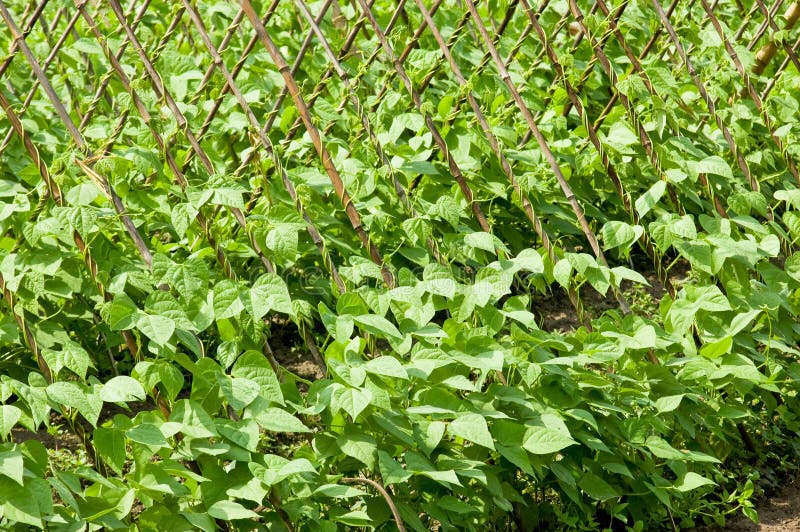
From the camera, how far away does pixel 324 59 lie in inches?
168

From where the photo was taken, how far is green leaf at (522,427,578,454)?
242 centimetres

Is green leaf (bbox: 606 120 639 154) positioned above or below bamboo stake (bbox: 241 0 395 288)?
above

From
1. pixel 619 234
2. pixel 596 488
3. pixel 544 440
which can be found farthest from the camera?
pixel 619 234

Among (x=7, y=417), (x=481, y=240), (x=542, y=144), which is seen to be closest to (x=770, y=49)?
(x=542, y=144)

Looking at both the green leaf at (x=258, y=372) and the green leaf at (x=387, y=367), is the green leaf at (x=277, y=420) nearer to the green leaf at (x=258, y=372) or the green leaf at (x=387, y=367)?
the green leaf at (x=258, y=372)

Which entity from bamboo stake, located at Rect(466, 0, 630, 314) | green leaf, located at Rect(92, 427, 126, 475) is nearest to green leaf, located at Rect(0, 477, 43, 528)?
green leaf, located at Rect(92, 427, 126, 475)

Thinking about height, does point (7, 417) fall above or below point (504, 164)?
below

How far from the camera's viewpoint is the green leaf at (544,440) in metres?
2.42

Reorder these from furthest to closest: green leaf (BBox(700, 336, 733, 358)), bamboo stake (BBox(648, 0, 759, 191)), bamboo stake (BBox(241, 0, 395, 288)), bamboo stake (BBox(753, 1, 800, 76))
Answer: bamboo stake (BBox(753, 1, 800, 76)) < bamboo stake (BBox(648, 0, 759, 191)) < green leaf (BBox(700, 336, 733, 358)) < bamboo stake (BBox(241, 0, 395, 288))

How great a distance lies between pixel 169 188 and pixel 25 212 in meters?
0.52

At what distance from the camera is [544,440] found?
244 cm

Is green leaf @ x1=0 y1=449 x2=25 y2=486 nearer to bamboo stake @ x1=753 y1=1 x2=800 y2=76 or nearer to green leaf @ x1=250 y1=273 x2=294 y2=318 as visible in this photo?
green leaf @ x1=250 y1=273 x2=294 y2=318

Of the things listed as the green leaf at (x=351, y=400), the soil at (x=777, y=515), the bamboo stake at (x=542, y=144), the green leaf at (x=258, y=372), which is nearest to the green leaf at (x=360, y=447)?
the green leaf at (x=351, y=400)

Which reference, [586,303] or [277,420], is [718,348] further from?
[277,420]
